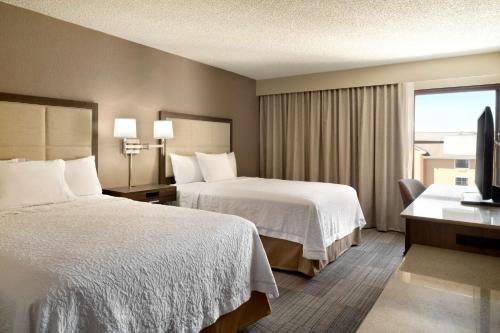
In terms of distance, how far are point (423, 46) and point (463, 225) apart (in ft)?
10.00

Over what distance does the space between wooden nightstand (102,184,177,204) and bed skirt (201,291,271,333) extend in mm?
1813

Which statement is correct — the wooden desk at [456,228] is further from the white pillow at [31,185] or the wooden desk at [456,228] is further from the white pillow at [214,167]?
the white pillow at [214,167]

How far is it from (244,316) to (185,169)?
8.21ft

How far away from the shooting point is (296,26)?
3357 millimetres

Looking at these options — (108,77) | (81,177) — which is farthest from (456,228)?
(108,77)

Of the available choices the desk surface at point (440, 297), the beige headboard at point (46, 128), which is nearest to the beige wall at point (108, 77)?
the beige headboard at point (46, 128)

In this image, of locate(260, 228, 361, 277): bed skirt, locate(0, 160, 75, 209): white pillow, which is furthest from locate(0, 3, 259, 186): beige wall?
locate(260, 228, 361, 277): bed skirt

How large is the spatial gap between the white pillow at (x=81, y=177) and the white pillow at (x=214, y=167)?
151cm

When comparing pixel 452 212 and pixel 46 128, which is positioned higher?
pixel 46 128

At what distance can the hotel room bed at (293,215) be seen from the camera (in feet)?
10.3

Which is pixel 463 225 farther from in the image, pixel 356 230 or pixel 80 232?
pixel 356 230

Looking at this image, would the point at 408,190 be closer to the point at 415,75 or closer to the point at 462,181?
the point at 415,75

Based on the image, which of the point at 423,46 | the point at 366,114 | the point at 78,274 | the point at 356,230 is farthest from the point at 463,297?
the point at 366,114

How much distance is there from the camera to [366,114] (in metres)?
5.03
